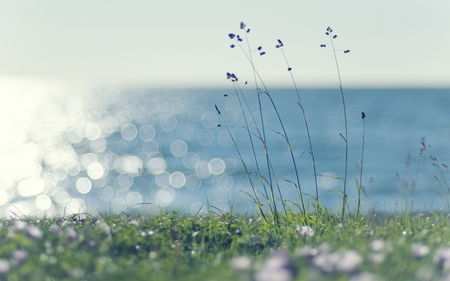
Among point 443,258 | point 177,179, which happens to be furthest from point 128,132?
point 443,258

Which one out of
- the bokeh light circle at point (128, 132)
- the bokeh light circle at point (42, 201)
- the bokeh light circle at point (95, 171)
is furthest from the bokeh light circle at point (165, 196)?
the bokeh light circle at point (128, 132)

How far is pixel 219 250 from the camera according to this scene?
3.18 m

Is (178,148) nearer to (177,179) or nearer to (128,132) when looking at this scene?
(177,179)

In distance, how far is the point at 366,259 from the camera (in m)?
2.47

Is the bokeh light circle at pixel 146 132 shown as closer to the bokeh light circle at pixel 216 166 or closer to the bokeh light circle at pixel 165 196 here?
the bokeh light circle at pixel 216 166

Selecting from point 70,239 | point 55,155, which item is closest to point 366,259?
point 70,239

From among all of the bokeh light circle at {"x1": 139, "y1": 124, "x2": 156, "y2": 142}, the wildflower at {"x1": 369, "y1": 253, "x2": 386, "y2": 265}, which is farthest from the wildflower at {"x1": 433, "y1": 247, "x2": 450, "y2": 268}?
the bokeh light circle at {"x1": 139, "y1": 124, "x2": 156, "y2": 142}

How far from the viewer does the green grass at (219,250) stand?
2256 mm

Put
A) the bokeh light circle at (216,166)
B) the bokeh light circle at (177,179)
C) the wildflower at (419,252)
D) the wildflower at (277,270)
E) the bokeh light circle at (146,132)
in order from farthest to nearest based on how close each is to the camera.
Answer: the bokeh light circle at (146,132), the bokeh light circle at (216,166), the bokeh light circle at (177,179), the wildflower at (419,252), the wildflower at (277,270)

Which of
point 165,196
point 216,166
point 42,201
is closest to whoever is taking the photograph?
point 42,201

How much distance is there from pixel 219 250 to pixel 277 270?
1138 mm

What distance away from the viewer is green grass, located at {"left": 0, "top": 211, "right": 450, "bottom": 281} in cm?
226

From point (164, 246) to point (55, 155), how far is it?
124 feet

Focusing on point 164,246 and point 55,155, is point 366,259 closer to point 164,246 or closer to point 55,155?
point 164,246
